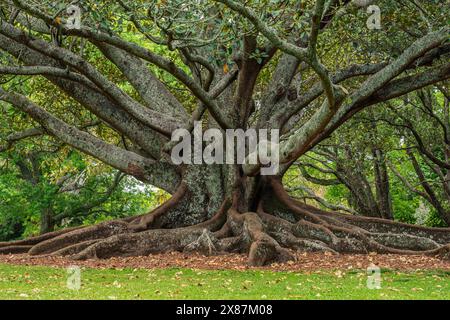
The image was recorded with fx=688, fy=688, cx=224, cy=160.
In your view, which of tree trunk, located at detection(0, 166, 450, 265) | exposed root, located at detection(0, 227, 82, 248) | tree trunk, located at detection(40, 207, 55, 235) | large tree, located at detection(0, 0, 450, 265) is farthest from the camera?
tree trunk, located at detection(40, 207, 55, 235)

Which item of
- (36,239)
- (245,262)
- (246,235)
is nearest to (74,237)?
(36,239)

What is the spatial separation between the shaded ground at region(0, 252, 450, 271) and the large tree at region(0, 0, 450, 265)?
0.38 meters

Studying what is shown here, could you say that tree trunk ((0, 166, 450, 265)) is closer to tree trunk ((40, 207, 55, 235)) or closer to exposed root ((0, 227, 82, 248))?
exposed root ((0, 227, 82, 248))

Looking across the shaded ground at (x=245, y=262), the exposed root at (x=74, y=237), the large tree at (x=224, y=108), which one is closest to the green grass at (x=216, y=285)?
the shaded ground at (x=245, y=262)

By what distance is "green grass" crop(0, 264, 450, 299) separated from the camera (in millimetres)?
9000

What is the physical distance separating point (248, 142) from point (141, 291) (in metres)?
7.47

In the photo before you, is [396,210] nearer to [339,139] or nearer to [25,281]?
[339,139]

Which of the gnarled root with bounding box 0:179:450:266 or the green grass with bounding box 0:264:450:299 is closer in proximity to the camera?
the green grass with bounding box 0:264:450:299

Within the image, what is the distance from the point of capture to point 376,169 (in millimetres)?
26047

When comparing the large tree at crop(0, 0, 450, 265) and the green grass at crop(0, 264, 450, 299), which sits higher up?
the large tree at crop(0, 0, 450, 265)

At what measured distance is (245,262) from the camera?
43.8ft

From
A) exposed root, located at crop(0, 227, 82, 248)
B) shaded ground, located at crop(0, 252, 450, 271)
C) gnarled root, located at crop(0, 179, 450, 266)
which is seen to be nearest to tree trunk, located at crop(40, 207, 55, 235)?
exposed root, located at crop(0, 227, 82, 248)

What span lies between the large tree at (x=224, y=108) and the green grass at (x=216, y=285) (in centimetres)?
191

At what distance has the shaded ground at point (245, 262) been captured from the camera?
41.3ft
